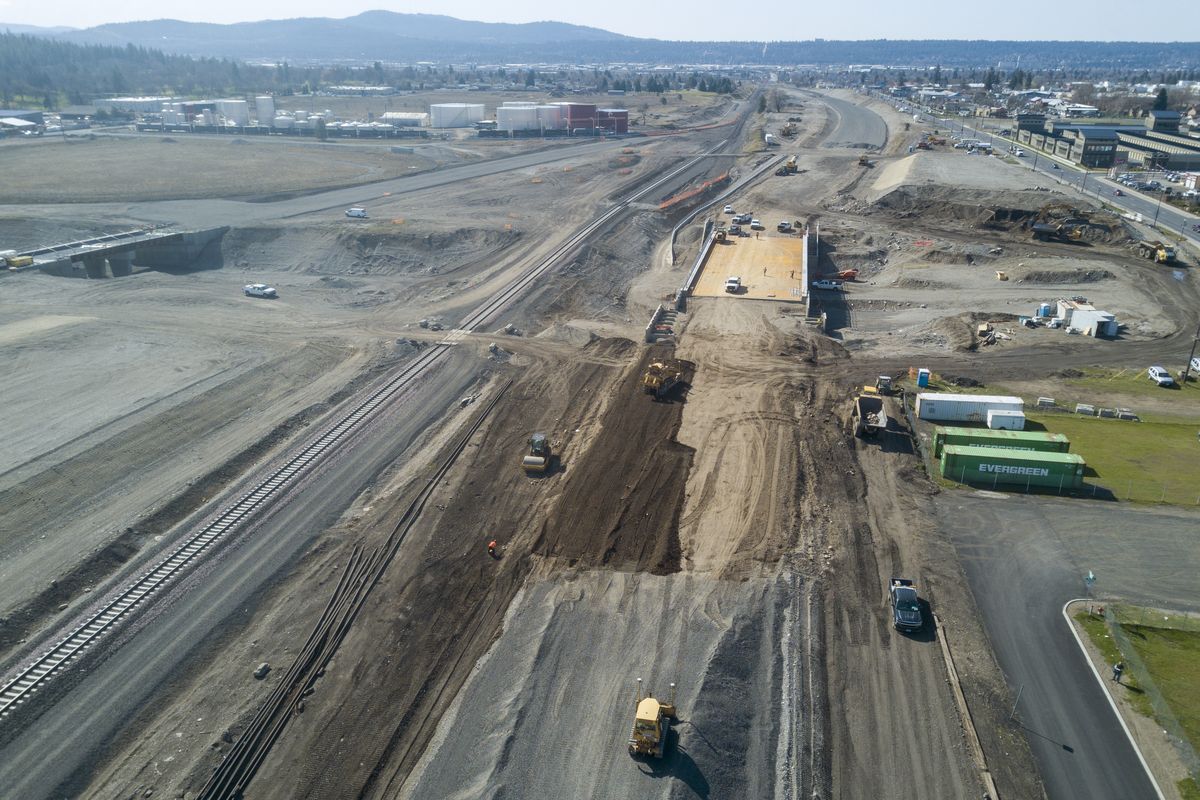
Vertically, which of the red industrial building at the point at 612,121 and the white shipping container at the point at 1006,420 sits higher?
the red industrial building at the point at 612,121

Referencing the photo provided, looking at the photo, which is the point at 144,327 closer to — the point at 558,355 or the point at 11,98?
the point at 558,355

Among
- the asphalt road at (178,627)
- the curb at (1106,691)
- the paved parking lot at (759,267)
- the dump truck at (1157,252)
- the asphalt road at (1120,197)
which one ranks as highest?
the asphalt road at (1120,197)

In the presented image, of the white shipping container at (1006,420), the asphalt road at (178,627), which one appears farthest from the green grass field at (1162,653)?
the asphalt road at (178,627)

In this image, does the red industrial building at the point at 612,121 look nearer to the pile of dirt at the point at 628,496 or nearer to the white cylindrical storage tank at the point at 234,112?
the white cylindrical storage tank at the point at 234,112

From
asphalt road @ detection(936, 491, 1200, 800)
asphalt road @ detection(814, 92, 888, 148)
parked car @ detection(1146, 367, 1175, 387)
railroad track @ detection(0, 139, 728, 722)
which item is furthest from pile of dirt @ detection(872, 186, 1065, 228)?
railroad track @ detection(0, 139, 728, 722)

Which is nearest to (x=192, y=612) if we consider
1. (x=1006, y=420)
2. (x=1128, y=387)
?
(x=1006, y=420)

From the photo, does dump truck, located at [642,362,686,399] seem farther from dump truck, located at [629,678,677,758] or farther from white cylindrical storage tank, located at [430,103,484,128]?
white cylindrical storage tank, located at [430,103,484,128]

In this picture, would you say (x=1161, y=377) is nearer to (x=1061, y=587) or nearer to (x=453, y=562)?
(x=1061, y=587)
